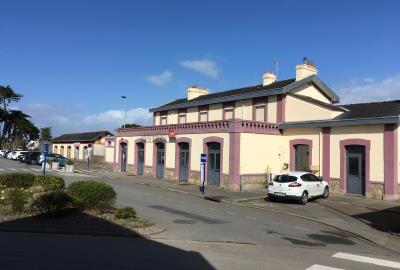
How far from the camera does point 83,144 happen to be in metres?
67.8

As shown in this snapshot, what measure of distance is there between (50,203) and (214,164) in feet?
51.2

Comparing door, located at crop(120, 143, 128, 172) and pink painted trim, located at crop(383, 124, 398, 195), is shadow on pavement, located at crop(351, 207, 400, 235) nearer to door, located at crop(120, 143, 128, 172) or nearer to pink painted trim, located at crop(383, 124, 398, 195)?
pink painted trim, located at crop(383, 124, 398, 195)

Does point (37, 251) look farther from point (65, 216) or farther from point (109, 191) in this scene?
point (109, 191)

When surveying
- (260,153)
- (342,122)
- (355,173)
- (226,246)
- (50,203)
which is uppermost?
(342,122)

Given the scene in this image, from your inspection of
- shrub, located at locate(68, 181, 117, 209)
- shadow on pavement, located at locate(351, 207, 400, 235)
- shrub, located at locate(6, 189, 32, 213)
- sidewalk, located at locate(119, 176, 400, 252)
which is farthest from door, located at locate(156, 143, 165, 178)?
shrub, located at locate(6, 189, 32, 213)

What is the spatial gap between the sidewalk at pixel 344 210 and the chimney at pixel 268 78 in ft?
36.6

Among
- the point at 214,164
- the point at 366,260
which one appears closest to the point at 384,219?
the point at 366,260

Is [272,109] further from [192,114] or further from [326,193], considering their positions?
[192,114]

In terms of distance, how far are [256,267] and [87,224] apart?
19.7 ft

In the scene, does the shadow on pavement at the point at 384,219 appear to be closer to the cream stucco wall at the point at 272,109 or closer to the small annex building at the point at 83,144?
the cream stucco wall at the point at 272,109

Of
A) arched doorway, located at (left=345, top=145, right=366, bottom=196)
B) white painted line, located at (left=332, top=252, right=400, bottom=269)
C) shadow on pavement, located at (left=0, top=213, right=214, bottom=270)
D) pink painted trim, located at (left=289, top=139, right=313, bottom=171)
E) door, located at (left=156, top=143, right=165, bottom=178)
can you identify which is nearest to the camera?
shadow on pavement, located at (left=0, top=213, right=214, bottom=270)

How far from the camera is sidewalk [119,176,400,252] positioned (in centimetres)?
1429

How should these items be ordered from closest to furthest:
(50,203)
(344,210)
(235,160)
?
(50,203) → (344,210) → (235,160)

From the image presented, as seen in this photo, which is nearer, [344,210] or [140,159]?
[344,210]
